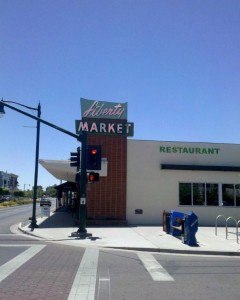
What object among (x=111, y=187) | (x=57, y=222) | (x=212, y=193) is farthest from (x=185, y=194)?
(x=57, y=222)

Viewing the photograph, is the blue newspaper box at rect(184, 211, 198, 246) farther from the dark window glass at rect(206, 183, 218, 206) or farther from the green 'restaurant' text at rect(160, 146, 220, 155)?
the dark window glass at rect(206, 183, 218, 206)

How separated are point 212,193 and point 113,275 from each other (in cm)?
1713

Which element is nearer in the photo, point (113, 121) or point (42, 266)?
point (42, 266)

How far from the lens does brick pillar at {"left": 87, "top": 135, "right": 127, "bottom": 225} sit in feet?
78.9

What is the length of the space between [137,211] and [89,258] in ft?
41.8

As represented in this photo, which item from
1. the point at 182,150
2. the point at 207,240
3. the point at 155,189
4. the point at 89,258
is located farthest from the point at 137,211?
the point at 89,258

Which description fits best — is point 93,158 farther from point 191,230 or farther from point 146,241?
point 191,230

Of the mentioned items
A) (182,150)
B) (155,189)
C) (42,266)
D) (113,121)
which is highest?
(113,121)

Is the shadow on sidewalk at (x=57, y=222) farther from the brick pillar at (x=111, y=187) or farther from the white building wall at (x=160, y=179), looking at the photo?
the white building wall at (x=160, y=179)

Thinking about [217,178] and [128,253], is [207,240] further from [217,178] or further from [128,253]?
[217,178]

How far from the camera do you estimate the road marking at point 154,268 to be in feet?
30.5

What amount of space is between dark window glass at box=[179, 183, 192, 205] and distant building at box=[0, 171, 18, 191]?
126 m

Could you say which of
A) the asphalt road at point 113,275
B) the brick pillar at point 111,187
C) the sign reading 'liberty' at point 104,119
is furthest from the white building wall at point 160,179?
the asphalt road at point 113,275

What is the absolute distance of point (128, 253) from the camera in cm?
1351
